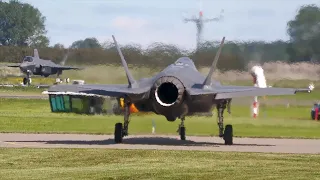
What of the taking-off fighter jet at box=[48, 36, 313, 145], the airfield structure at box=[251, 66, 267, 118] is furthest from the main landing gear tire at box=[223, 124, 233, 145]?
the airfield structure at box=[251, 66, 267, 118]

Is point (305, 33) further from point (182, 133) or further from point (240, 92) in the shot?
point (240, 92)

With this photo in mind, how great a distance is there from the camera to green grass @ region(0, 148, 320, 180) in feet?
53.9

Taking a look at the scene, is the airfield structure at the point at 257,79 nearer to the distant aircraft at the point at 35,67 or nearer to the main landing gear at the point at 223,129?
the main landing gear at the point at 223,129

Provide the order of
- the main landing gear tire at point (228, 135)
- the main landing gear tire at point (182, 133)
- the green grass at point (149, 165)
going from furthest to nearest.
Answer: the main landing gear tire at point (182, 133)
the main landing gear tire at point (228, 135)
the green grass at point (149, 165)

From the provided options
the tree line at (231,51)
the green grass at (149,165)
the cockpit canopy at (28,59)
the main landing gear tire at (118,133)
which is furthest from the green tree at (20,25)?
the green grass at (149,165)

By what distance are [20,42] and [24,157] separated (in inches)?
1853

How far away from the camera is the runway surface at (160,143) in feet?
78.9

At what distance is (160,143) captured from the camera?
26.3 m

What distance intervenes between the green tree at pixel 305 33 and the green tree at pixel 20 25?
27429 mm

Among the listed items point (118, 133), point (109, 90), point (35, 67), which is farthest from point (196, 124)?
point (35, 67)

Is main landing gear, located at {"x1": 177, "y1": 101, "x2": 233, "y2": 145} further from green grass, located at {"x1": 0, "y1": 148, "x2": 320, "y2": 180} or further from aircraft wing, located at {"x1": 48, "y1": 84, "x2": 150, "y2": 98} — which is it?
green grass, located at {"x1": 0, "y1": 148, "x2": 320, "y2": 180}

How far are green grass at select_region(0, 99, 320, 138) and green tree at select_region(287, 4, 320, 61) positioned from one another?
2.73m

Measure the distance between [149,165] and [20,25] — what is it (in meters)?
52.3

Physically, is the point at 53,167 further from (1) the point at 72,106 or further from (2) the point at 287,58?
(1) the point at 72,106
